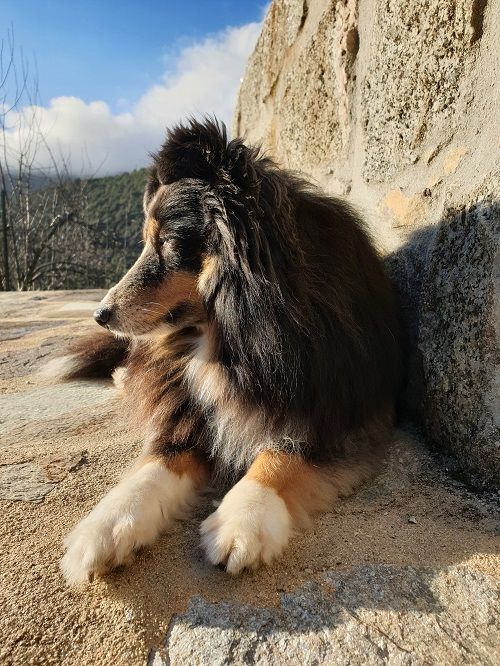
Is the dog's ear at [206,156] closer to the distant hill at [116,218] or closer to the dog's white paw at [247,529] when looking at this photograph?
the dog's white paw at [247,529]

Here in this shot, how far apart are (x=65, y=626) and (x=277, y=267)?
118 cm

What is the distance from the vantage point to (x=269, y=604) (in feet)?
3.69

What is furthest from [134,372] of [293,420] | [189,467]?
[293,420]

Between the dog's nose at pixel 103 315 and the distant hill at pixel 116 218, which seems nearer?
the dog's nose at pixel 103 315

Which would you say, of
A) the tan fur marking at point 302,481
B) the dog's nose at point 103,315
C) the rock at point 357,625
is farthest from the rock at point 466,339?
the dog's nose at point 103,315

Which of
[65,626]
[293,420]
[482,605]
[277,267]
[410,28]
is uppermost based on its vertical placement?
[410,28]

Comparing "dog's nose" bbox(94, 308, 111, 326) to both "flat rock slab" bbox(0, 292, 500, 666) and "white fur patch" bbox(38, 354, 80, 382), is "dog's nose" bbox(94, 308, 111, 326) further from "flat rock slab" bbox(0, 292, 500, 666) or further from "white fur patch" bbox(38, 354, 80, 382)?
"white fur patch" bbox(38, 354, 80, 382)

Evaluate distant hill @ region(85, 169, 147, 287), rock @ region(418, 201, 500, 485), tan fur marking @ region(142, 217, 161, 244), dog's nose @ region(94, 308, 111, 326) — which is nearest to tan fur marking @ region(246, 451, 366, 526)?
rock @ region(418, 201, 500, 485)

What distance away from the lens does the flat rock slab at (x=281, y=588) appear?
1.00 m

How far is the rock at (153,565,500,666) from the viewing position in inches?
38.8

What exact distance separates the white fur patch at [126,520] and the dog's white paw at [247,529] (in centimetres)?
17

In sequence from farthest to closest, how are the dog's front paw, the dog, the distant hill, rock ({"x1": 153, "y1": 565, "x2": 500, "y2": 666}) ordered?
the distant hill, the dog, the dog's front paw, rock ({"x1": 153, "y1": 565, "x2": 500, "y2": 666})

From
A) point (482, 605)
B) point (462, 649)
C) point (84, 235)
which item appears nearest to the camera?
point (462, 649)

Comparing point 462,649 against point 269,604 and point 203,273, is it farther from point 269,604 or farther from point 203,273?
point 203,273
